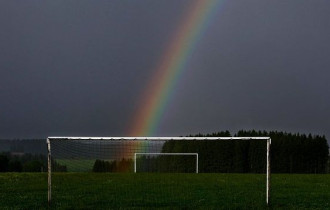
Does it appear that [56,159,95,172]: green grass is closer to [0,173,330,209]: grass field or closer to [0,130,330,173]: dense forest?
[0,173,330,209]: grass field

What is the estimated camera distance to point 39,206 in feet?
59.1

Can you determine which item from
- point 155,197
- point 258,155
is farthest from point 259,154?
point 155,197

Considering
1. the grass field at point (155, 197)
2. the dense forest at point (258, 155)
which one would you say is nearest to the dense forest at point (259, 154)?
the dense forest at point (258, 155)

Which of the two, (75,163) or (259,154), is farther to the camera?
(259,154)

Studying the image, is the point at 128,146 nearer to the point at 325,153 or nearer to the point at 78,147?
the point at 78,147

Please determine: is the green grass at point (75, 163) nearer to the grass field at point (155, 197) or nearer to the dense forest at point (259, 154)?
the grass field at point (155, 197)

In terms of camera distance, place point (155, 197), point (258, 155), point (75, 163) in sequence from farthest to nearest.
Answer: point (258, 155) → point (75, 163) → point (155, 197)

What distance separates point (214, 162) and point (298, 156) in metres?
12.7

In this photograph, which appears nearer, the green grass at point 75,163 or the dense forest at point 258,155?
the green grass at point 75,163

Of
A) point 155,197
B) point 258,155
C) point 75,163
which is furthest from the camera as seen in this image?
point 258,155

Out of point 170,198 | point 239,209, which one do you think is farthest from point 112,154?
point 239,209

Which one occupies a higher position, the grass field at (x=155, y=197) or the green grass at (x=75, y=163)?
the green grass at (x=75, y=163)

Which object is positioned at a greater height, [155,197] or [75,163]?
[75,163]

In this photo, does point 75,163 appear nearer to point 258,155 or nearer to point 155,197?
point 155,197
